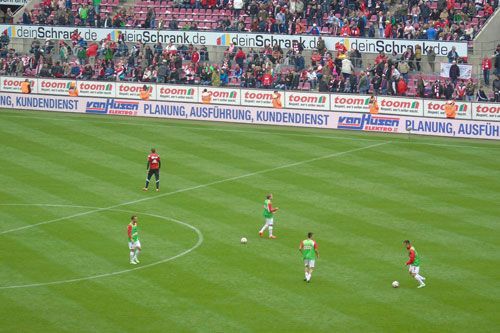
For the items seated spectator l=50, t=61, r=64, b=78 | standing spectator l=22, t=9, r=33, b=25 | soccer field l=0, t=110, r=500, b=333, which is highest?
standing spectator l=22, t=9, r=33, b=25

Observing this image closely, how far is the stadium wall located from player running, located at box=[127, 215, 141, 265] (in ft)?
86.6

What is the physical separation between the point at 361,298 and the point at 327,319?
232cm

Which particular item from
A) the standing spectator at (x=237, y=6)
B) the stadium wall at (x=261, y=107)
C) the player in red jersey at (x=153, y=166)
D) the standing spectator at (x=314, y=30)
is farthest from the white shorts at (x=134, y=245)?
the standing spectator at (x=237, y=6)

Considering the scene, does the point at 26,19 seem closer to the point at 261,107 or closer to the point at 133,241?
the point at 261,107

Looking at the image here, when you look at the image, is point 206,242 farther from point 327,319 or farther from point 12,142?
point 12,142

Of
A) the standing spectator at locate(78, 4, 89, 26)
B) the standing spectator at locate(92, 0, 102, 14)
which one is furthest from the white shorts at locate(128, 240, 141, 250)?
the standing spectator at locate(92, 0, 102, 14)

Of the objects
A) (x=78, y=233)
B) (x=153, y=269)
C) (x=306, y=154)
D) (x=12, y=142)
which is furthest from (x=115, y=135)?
(x=153, y=269)

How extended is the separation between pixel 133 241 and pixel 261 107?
2794 centimetres

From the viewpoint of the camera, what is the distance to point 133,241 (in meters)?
36.3

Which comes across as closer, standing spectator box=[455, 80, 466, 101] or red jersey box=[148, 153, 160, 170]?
red jersey box=[148, 153, 160, 170]

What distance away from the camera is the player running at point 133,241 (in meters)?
36.2

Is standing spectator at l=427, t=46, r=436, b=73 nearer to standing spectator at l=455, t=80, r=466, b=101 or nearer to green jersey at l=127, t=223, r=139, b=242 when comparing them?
standing spectator at l=455, t=80, r=466, b=101

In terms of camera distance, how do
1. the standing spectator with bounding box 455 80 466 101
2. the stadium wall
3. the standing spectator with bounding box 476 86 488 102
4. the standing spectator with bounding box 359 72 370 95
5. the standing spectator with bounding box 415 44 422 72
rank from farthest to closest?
the standing spectator with bounding box 415 44 422 72 → the standing spectator with bounding box 359 72 370 95 → the standing spectator with bounding box 455 80 466 101 → the standing spectator with bounding box 476 86 488 102 → the stadium wall

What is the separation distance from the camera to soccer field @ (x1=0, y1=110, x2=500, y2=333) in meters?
31.6
